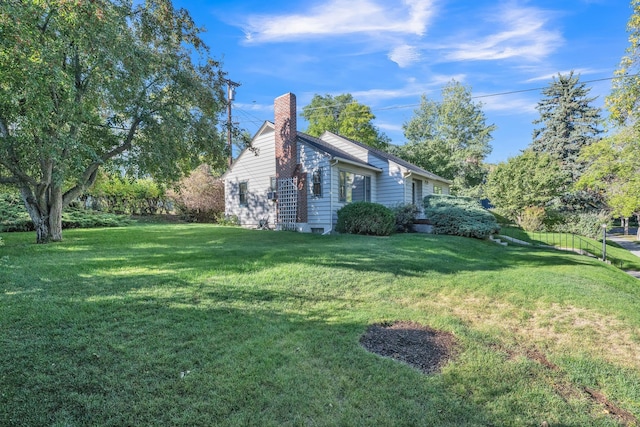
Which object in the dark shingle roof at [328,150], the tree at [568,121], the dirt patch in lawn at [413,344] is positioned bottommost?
the dirt patch in lawn at [413,344]

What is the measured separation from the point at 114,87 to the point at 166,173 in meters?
2.45

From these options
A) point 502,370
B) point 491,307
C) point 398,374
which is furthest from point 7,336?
point 491,307

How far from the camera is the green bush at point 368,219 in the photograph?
38.1 ft

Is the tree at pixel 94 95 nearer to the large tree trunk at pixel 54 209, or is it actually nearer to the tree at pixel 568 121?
the large tree trunk at pixel 54 209

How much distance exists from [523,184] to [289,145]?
51.0ft

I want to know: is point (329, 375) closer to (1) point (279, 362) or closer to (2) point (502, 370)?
(1) point (279, 362)

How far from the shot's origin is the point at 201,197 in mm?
19047

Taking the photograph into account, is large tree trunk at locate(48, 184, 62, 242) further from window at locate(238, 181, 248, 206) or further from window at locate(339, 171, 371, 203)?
window at locate(339, 171, 371, 203)

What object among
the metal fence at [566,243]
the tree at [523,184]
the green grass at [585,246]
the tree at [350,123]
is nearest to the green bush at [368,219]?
the metal fence at [566,243]

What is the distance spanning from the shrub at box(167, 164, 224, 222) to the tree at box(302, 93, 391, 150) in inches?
432

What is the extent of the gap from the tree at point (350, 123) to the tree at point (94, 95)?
15.7 metres

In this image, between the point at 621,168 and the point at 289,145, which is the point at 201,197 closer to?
the point at 289,145

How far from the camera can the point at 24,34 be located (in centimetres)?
501

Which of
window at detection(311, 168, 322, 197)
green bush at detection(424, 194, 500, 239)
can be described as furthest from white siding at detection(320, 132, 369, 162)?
green bush at detection(424, 194, 500, 239)
